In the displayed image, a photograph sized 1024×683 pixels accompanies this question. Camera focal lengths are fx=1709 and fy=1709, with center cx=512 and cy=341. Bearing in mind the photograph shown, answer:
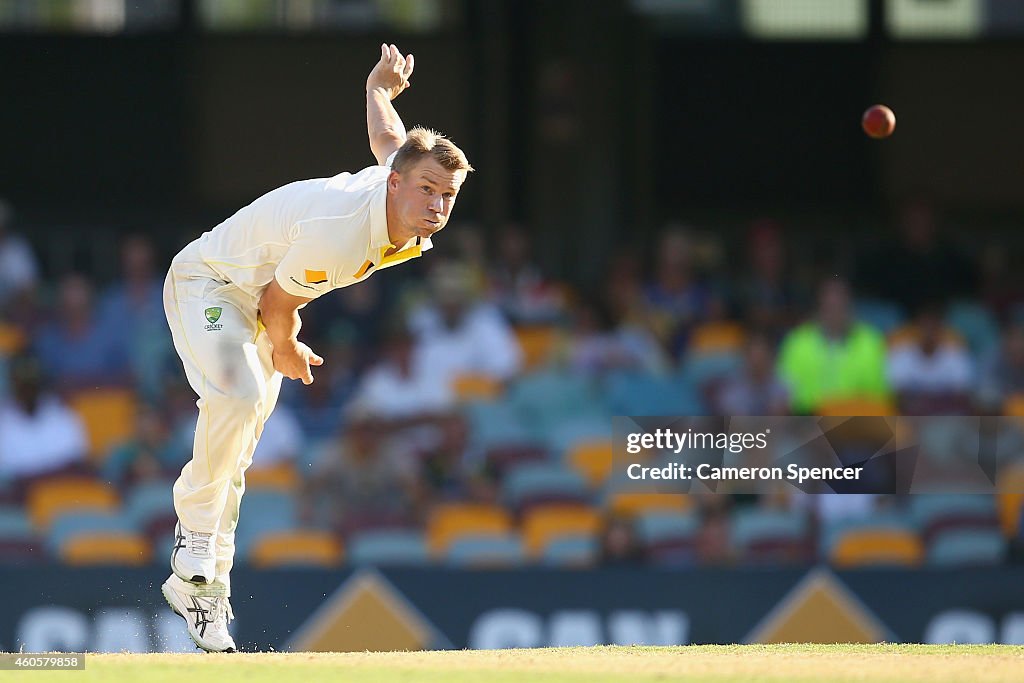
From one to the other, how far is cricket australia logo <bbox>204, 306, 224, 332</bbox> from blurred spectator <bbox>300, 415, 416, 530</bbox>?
3.91 meters

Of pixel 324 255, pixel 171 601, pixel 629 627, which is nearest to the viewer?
pixel 324 255

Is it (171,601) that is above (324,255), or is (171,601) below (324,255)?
below

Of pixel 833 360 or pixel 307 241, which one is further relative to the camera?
pixel 833 360

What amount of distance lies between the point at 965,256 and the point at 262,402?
7.03m

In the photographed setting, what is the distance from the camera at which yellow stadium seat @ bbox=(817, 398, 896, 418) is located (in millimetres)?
10617

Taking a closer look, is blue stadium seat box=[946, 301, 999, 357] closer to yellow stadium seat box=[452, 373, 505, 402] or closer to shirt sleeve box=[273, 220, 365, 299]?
yellow stadium seat box=[452, 373, 505, 402]

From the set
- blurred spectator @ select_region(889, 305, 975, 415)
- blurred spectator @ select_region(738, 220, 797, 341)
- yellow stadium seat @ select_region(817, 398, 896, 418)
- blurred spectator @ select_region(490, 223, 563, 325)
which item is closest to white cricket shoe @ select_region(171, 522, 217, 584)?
yellow stadium seat @ select_region(817, 398, 896, 418)

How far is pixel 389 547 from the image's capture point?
33.4 feet

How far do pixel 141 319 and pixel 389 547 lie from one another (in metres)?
2.49

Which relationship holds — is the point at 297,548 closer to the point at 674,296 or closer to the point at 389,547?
the point at 389,547

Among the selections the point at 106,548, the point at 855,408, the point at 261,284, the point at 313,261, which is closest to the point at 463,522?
the point at 106,548

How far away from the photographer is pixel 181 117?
13.3 meters

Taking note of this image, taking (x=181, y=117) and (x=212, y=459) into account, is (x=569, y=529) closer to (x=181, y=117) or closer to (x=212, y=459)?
(x=212, y=459)

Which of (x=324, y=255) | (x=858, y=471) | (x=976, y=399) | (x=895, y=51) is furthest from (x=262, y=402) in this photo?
(x=895, y=51)
